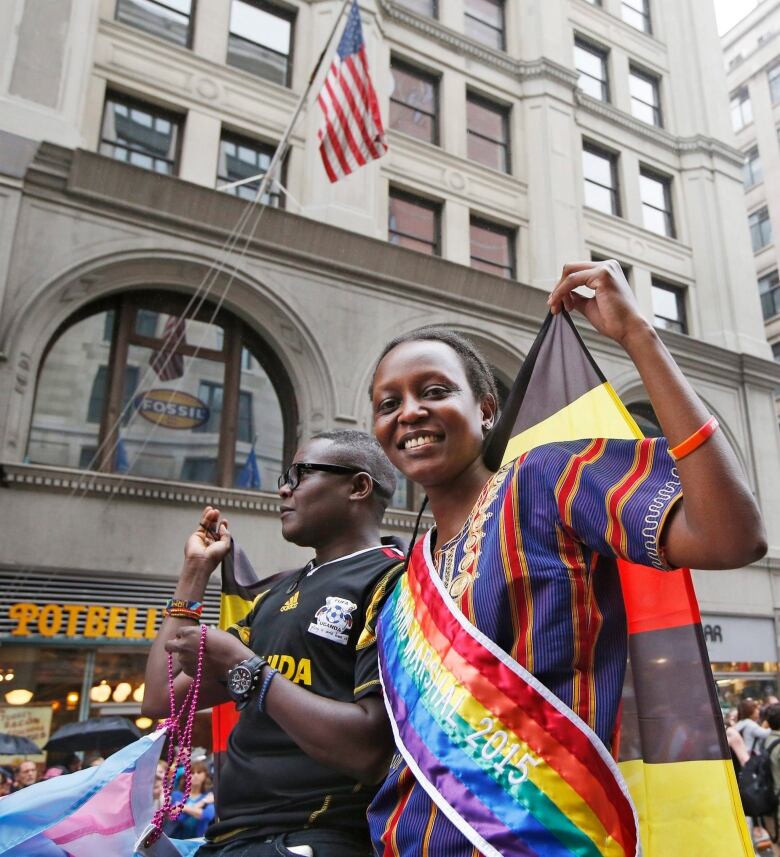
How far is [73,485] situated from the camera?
10.6m

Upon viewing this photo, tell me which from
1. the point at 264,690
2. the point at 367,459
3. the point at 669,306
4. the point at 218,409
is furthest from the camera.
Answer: the point at 669,306

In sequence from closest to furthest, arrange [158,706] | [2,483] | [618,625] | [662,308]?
[618,625]
[158,706]
[2,483]
[662,308]

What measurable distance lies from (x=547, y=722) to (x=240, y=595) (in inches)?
94.6

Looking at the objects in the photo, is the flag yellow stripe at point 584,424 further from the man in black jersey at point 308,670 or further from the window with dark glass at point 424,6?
the window with dark glass at point 424,6

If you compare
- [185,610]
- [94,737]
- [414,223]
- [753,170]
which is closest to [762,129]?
[753,170]

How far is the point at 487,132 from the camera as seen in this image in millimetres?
17609

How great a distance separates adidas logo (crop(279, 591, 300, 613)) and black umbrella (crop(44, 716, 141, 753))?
7026 mm

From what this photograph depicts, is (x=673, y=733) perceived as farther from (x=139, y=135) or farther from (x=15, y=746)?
(x=139, y=135)

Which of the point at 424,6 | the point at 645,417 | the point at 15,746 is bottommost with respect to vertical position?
the point at 15,746

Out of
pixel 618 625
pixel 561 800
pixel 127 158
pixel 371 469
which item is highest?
pixel 127 158

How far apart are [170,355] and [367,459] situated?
10.2 m

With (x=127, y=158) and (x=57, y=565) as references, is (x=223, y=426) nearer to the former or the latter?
(x=57, y=565)

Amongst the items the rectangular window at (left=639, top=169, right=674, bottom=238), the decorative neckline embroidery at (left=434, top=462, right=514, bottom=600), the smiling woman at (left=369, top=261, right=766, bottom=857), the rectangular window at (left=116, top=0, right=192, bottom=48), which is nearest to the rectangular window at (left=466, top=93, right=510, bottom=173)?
the rectangular window at (left=639, top=169, right=674, bottom=238)

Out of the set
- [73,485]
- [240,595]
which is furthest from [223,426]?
[240,595]
